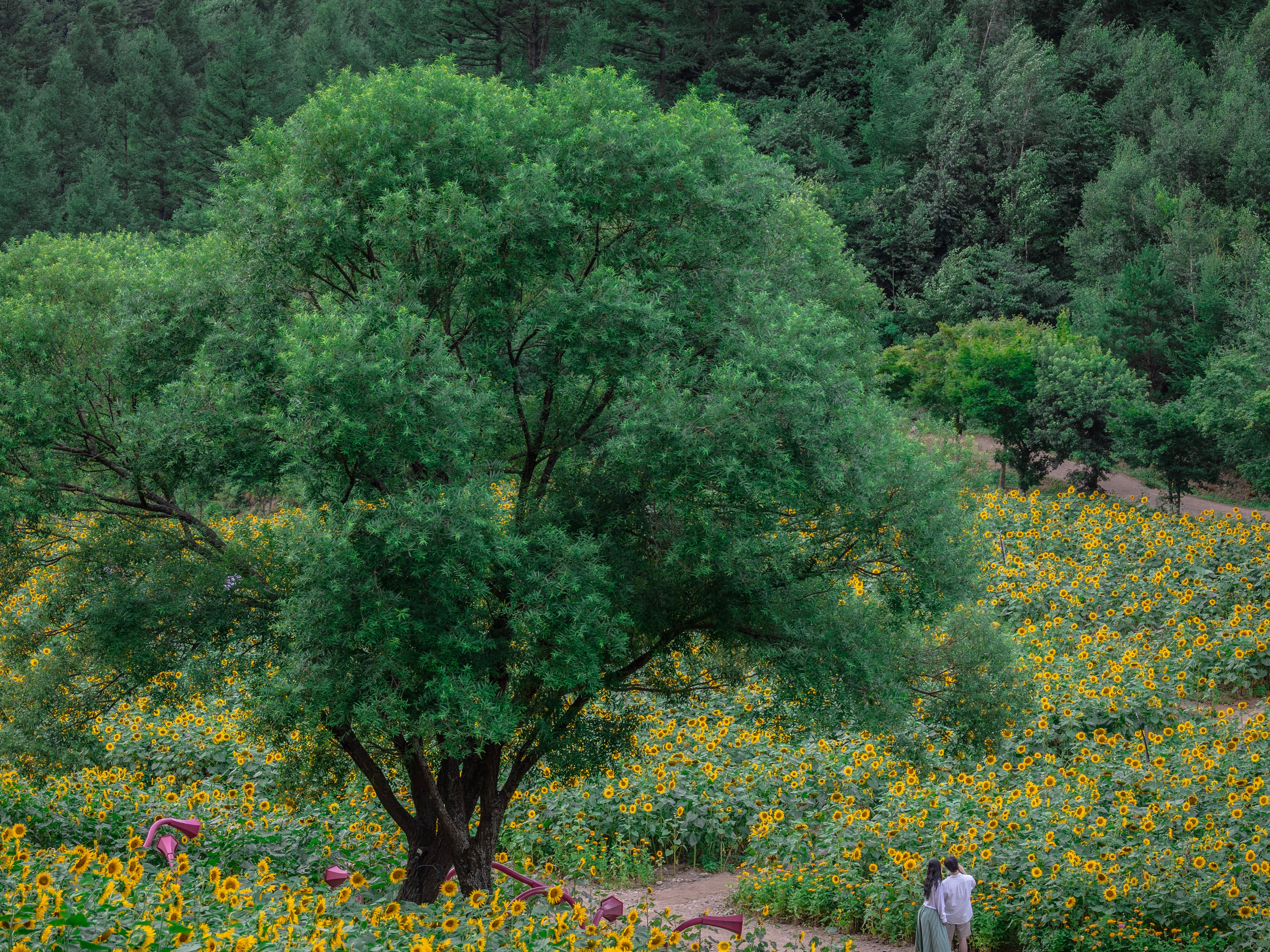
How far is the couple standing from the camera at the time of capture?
274 inches

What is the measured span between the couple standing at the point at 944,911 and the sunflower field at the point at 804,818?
0.77 metres

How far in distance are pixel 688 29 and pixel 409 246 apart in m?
33.2

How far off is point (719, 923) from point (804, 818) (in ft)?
14.8

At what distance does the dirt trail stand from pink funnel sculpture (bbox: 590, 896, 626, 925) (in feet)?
2.20

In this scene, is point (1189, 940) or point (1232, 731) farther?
point (1232, 731)

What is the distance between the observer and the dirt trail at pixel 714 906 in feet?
26.8

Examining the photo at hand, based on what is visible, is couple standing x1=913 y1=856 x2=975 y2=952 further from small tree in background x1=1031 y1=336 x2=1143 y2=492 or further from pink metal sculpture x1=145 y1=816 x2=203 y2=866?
small tree in background x1=1031 y1=336 x2=1143 y2=492

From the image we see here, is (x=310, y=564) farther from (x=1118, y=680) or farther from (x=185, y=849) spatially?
(x=1118, y=680)

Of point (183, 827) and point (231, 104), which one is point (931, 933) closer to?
point (183, 827)

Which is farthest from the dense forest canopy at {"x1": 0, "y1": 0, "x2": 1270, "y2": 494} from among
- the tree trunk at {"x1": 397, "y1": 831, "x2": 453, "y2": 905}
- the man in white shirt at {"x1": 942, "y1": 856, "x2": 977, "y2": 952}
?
the tree trunk at {"x1": 397, "y1": 831, "x2": 453, "y2": 905}

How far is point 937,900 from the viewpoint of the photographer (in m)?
7.04

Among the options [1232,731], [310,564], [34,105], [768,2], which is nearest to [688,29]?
[768,2]

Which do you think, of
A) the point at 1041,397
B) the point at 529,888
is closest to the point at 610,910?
the point at 529,888

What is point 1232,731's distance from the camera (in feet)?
32.0
